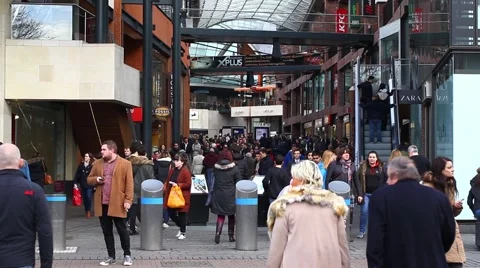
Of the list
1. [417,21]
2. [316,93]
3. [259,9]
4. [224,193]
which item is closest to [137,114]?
[417,21]

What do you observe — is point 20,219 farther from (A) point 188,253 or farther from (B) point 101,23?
(B) point 101,23

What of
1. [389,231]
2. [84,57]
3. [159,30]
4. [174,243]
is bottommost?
[174,243]

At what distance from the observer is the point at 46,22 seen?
19.9 meters

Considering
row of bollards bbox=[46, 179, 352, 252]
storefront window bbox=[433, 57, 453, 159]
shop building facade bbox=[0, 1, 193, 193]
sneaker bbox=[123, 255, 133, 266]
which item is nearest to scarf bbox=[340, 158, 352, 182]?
row of bollards bbox=[46, 179, 352, 252]

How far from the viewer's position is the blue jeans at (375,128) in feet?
84.3

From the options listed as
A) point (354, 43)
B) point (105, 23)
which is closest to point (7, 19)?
point (105, 23)

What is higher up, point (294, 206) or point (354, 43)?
point (354, 43)

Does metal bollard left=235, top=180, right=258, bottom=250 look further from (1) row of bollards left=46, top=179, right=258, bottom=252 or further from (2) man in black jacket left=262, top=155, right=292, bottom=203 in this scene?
(2) man in black jacket left=262, top=155, right=292, bottom=203

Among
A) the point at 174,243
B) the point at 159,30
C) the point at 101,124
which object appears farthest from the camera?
the point at 159,30

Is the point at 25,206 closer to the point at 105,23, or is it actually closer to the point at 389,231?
the point at 389,231

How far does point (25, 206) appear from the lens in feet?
19.7

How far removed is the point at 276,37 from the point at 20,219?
35.4 metres

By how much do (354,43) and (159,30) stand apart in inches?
421

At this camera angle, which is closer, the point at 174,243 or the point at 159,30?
the point at 174,243
